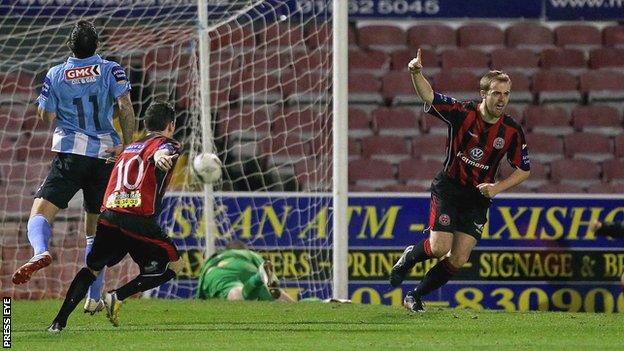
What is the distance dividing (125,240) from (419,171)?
658 centimetres

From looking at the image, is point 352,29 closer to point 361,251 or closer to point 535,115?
point 535,115

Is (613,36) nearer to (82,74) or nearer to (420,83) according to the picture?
(420,83)

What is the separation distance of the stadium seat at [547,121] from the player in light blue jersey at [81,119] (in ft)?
22.6

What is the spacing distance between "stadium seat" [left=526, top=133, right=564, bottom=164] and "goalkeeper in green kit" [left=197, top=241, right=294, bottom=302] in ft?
14.0

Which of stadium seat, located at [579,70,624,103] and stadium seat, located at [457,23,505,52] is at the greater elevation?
stadium seat, located at [457,23,505,52]

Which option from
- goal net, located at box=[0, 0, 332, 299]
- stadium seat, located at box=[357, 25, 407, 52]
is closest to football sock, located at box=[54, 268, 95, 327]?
goal net, located at box=[0, 0, 332, 299]

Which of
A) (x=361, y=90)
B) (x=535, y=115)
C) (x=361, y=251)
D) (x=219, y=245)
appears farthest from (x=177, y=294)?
(x=535, y=115)

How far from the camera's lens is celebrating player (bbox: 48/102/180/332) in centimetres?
743

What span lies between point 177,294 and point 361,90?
3.46m

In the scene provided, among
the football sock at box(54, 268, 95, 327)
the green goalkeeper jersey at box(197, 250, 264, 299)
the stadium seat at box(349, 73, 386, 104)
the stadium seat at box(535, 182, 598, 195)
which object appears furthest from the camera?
the stadium seat at box(349, 73, 386, 104)

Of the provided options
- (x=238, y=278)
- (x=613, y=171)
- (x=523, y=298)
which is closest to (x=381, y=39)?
(x=613, y=171)

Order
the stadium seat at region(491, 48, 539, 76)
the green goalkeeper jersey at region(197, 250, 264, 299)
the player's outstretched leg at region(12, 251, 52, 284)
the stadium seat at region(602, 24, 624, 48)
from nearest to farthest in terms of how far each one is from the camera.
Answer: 1. the player's outstretched leg at region(12, 251, 52, 284)
2. the green goalkeeper jersey at region(197, 250, 264, 299)
3. the stadium seat at region(491, 48, 539, 76)
4. the stadium seat at region(602, 24, 624, 48)

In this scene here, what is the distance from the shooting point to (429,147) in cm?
1398

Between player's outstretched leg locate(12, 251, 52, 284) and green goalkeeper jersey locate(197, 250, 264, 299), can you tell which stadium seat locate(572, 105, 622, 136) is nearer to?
green goalkeeper jersey locate(197, 250, 264, 299)
